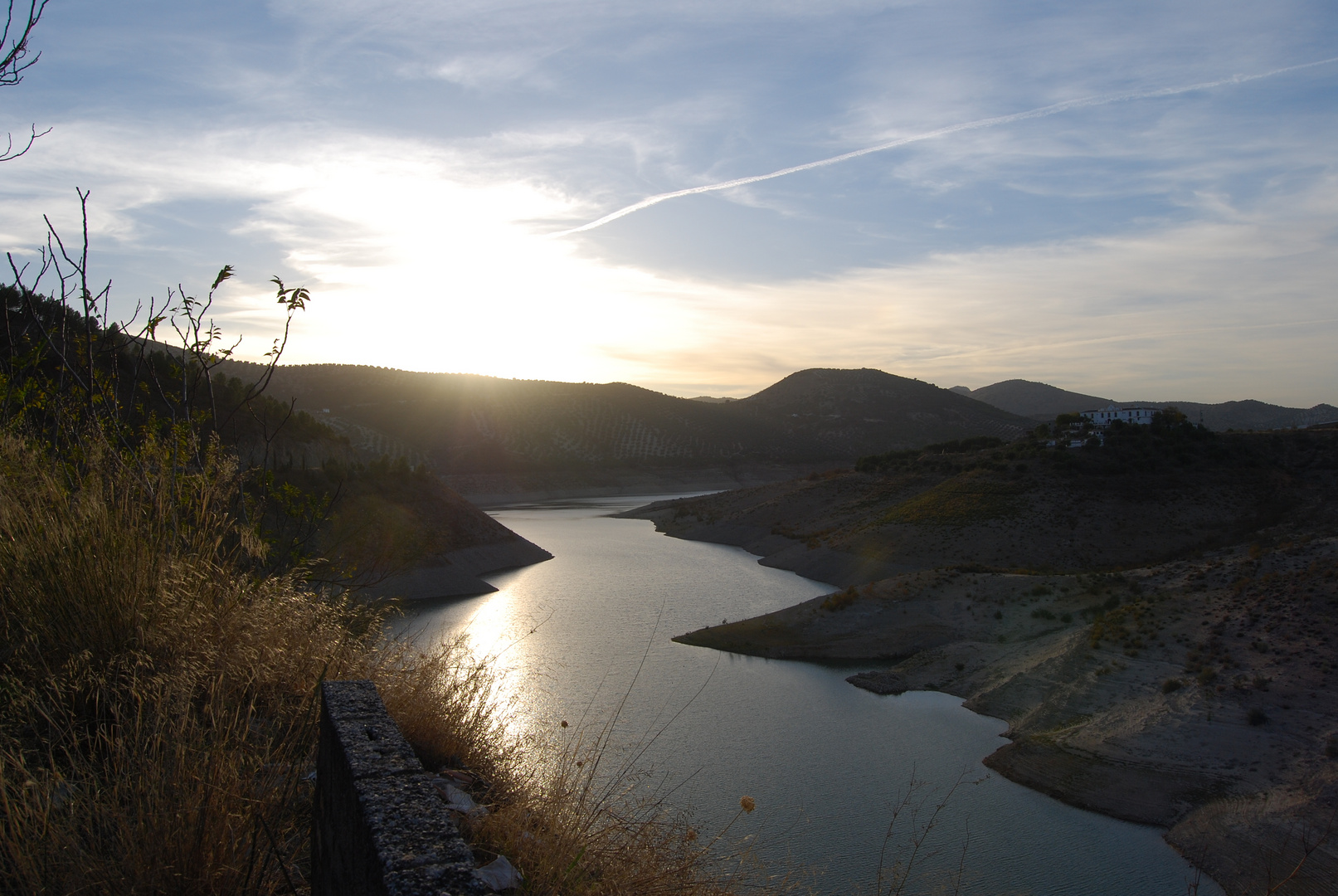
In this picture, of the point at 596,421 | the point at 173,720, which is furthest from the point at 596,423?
the point at 173,720

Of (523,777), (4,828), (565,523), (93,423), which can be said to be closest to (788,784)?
(523,777)

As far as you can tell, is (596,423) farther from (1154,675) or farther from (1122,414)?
(1154,675)

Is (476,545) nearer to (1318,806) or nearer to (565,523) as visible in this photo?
(565,523)

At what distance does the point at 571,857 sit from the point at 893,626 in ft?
70.6

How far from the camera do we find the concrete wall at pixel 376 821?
6.88 feet

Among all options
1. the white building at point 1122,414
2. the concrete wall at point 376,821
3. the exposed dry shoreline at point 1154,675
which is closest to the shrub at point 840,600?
the exposed dry shoreline at point 1154,675

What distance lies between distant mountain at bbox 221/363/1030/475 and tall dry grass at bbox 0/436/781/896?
71.9m

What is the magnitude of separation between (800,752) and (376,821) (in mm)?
13865

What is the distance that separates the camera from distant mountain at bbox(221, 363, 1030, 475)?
8956 centimetres

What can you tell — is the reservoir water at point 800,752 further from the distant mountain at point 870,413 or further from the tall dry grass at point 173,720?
the distant mountain at point 870,413

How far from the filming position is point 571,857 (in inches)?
153

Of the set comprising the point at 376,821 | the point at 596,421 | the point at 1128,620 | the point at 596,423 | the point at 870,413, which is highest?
the point at 870,413

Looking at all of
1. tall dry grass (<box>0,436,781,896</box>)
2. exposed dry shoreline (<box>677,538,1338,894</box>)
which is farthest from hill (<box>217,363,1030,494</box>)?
tall dry grass (<box>0,436,781,896</box>)

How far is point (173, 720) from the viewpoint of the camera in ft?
11.2
